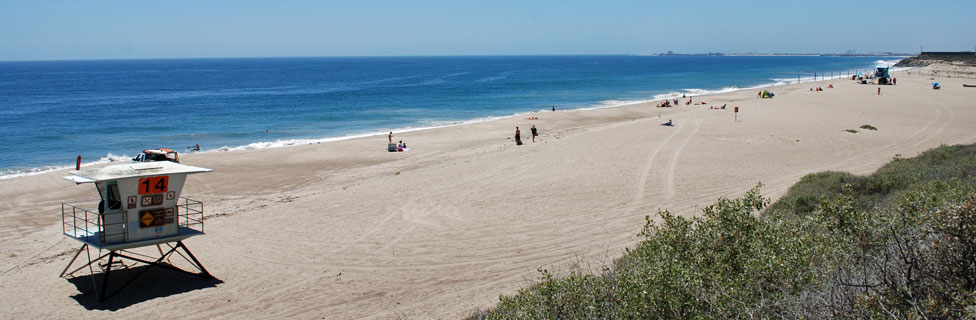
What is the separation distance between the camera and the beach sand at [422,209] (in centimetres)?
1080

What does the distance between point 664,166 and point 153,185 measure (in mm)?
14811

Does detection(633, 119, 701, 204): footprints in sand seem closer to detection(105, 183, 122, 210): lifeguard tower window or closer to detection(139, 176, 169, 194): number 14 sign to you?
detection(139, 176, 169, 194): number 14 sign

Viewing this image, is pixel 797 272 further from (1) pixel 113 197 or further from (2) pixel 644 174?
(2) pixel 644 174

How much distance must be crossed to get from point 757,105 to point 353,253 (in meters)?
35.2

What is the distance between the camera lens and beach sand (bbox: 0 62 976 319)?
10.8 metres

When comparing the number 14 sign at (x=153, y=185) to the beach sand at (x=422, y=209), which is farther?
the number 14 sign at (x=153, y=185)

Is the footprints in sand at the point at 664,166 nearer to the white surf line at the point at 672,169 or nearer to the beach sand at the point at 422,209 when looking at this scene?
the white surf line at the point at 672,169

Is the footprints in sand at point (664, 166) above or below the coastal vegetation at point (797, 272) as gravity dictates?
below

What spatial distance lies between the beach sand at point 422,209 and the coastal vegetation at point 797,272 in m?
3.68

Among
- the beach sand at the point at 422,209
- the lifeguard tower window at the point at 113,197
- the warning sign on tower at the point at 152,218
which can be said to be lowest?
the beach sand at the point at 422,209

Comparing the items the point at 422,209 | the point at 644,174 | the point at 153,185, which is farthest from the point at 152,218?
the point at 644,174

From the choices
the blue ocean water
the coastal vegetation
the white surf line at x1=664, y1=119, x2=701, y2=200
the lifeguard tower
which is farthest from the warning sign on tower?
the blue ocean water

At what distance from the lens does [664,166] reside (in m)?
20.4

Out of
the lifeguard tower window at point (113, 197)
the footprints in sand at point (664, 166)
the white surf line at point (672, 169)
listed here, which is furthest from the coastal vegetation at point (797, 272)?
the white surf line at point (672, 169)
